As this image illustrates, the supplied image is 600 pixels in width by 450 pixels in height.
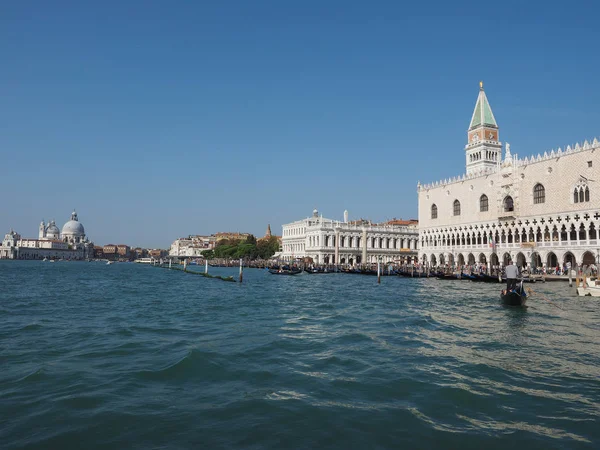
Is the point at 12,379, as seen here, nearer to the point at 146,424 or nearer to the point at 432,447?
the point at 146,424

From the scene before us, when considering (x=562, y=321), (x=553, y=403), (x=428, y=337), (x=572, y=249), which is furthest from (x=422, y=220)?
(x=553, y=403)

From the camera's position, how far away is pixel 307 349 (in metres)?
8.88

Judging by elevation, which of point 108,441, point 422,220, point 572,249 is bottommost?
point 108,441

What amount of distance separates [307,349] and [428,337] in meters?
2.92

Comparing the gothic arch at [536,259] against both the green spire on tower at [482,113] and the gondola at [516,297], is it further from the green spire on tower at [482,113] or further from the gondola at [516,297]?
the green spire on tower at [482,113]

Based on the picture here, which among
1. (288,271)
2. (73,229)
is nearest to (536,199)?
(288,271)

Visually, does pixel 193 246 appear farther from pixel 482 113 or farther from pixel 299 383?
pixel 299 383

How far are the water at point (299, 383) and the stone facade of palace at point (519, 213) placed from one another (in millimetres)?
23503

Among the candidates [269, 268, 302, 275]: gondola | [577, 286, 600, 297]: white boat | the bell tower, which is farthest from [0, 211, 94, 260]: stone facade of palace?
[577, 286, 600, 297]: white boat

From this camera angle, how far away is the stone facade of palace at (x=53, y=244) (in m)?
140

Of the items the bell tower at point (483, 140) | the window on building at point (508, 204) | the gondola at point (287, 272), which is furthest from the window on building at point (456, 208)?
the gondola at point (287, 272)

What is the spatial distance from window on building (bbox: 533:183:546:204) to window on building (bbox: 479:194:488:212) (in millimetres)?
5833

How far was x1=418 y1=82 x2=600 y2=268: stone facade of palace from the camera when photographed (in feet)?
107

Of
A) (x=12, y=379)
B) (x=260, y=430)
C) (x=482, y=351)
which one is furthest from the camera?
(x=482, y=351)
